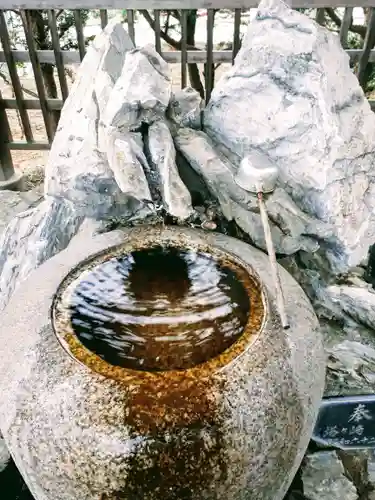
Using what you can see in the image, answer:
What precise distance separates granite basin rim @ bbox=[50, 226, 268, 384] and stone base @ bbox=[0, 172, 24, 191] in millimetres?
3525

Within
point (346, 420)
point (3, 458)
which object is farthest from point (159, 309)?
point (3, 458)

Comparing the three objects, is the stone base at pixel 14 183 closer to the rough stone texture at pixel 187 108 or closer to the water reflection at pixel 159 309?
the rough stone texture at pixel 187 108

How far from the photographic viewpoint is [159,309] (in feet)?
7.34

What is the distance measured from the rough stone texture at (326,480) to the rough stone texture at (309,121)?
3.61 feet

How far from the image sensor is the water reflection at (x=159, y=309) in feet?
6.65

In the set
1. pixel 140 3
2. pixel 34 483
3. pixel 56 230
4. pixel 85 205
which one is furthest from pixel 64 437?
pixel 140 3

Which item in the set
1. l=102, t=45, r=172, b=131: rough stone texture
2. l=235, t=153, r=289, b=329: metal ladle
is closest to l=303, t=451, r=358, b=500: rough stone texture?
l=235, t=153, r=289, b=329: metal ladle

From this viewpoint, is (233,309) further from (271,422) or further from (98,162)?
(98,162)

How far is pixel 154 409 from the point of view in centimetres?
181

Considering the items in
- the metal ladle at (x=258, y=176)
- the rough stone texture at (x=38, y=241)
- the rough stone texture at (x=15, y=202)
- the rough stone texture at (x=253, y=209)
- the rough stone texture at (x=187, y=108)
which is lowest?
the rough stone texture at (x=15, y=202)

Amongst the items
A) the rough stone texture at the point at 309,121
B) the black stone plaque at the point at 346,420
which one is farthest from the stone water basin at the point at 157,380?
the rough stone texture at the point at 309,121

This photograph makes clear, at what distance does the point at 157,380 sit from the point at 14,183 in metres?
4.44

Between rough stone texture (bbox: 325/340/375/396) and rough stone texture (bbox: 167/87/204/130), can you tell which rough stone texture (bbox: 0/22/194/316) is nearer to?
rough stone texture (bbox: 167/87/204/130)

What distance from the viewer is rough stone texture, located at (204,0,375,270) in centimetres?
281
